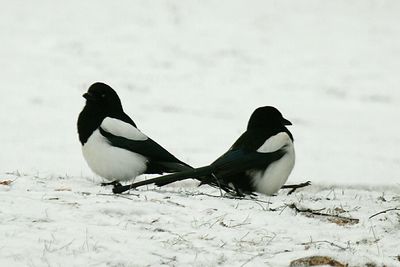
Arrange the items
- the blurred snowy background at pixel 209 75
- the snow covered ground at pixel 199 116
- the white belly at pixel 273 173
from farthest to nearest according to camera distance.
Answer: the blurred snowy background at pixel 209 75 < the white belly at pixel 273 173 < the snow covered ground at pixel 199 116

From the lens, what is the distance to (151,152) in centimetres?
Result: 782

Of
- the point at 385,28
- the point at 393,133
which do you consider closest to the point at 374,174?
the point at 393,133

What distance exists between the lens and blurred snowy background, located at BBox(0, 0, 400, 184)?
16141 millimetres

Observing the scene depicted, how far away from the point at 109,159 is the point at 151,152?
41cm

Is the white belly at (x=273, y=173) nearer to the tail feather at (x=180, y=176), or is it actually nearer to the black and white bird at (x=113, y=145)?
the tail feather at (x=180, y=176)

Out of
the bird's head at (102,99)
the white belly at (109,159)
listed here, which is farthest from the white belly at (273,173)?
the bird's head at (102,99)

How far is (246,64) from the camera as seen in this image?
25547 millimetres

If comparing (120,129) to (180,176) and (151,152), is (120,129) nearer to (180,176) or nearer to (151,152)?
(151,152)

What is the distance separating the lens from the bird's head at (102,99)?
7.90 metres

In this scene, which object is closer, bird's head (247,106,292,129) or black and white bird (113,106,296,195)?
black and white bird (113,106,296,195)

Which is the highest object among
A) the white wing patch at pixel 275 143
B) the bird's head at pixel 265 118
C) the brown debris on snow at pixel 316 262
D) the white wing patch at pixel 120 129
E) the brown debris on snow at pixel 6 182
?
the bird's head at pixel 265 118

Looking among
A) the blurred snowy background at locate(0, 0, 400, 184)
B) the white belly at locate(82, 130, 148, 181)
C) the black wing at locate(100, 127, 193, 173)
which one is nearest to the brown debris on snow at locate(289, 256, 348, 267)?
the black wing at locate(100, 127, 193, 173)

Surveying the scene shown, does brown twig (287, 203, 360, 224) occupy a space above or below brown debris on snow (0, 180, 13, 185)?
above

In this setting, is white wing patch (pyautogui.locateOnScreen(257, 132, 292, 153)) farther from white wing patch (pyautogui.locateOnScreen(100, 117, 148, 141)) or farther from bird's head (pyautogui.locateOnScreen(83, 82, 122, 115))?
bird's head (pyautogui.locateOnScreen(83, 82, 122, 115))
